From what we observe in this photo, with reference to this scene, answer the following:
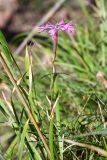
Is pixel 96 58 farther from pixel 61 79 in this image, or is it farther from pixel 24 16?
pixel 24 16

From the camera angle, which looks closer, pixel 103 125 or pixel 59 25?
pixel 59 25

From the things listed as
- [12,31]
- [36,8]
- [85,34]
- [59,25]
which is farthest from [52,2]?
[59,25]

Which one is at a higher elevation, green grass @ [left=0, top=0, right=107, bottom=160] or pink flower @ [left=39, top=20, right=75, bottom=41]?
pink flower @ [left=39, top=20, right=75, bottom=41]

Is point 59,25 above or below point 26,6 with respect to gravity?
above

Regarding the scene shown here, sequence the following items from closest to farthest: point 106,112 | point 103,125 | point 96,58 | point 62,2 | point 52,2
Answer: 1. point 103,125
2. point 106,112
3. point 96,58
4. point 62,2
5. point 52,2

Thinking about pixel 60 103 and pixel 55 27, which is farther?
pixel 60 103

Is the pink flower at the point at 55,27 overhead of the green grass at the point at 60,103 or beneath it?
overhead

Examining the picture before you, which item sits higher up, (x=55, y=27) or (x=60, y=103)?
(x=55, y=27)

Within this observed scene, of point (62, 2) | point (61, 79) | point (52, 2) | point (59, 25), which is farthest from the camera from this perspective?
point (52, 2)
